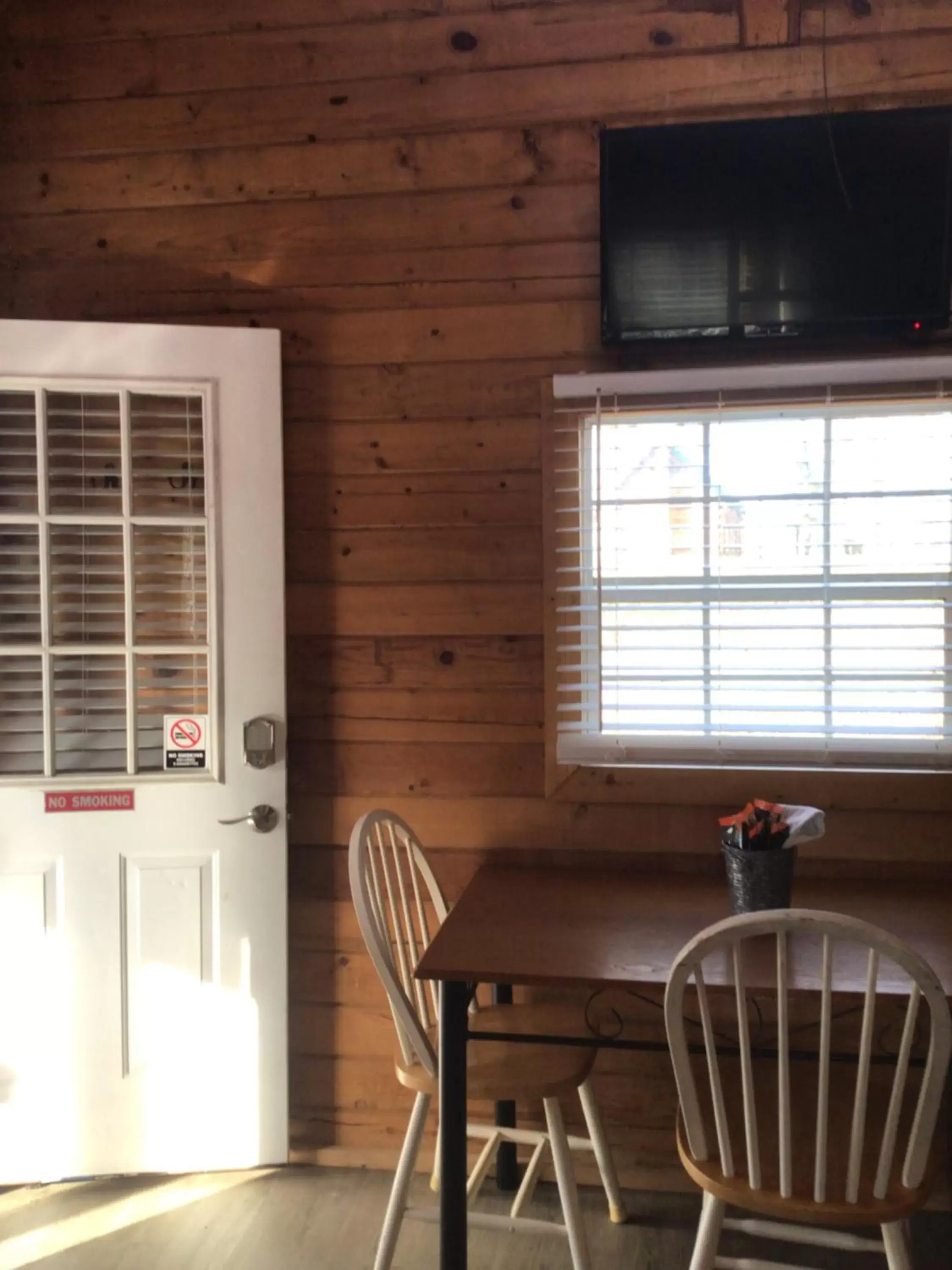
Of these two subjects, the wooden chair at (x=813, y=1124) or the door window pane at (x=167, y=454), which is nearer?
the wooden chair at (x=813, y=1124)

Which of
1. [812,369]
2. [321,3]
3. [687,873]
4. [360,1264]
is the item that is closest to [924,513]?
[812,369]

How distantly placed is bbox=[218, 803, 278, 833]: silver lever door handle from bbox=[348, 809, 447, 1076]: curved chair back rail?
24 centimetres

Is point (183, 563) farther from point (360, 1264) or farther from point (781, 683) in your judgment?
point (360, 1264)

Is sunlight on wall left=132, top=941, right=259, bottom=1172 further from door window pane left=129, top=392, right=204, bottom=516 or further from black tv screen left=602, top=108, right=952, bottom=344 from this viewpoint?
black tv screen left=602, top=108, right=952, bottom=344

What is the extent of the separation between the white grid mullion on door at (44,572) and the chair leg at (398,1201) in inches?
45.1

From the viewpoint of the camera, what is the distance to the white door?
234 centimetres

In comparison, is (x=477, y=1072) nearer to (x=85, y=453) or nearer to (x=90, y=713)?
(x=90, y=713)

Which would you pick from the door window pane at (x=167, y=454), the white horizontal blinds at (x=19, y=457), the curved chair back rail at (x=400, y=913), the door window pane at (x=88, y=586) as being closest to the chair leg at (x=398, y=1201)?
the curved chair back rail at (x=400, y=913)

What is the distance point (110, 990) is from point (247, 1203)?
578mm

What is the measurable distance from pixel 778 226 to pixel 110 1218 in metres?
2.67

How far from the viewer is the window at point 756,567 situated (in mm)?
2279

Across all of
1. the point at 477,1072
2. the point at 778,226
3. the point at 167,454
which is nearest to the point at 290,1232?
the point at 477,1072

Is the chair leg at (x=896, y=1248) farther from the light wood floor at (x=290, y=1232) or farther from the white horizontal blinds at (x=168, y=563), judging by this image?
the white horizontal blinds at (x=168, y=563)

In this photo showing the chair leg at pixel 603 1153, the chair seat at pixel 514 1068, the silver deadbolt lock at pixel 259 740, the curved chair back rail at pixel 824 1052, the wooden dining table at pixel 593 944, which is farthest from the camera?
the silver deadbolt lock at pixel 259 740
